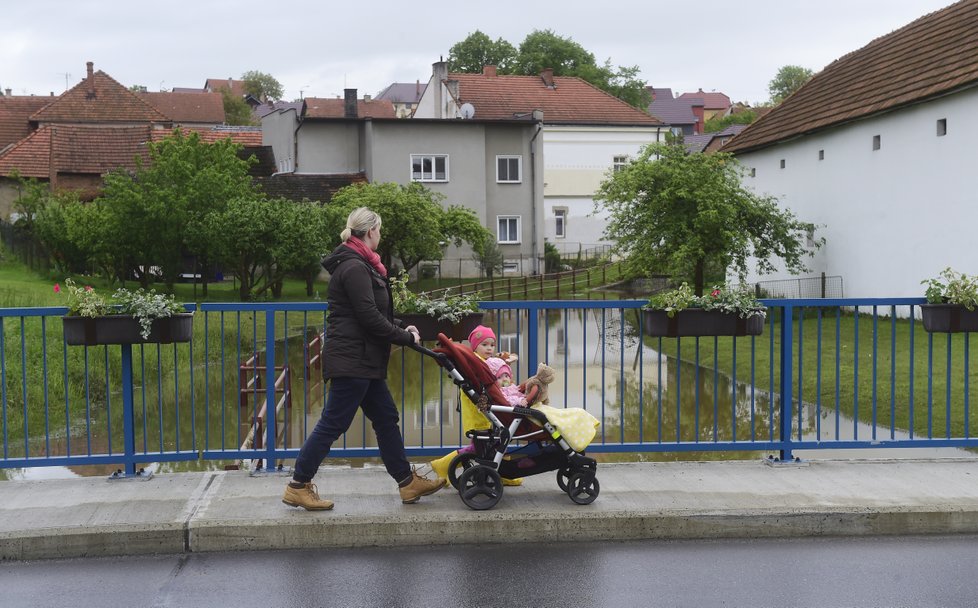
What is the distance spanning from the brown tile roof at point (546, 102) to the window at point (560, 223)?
15.9 feet

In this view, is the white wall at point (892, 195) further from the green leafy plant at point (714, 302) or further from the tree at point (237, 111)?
the tree at point (237, 111)

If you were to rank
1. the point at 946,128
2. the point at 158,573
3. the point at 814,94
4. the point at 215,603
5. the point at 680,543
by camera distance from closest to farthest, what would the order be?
the point at 215,603
the point at 158,573
the point at 680,543
the point at 946,128
the point at 814,94

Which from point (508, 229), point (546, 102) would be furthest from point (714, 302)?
point (546, 102)

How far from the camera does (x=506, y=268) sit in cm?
4862

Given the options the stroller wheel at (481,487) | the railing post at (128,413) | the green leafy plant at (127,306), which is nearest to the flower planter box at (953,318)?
the stroller wheel at (481,487)

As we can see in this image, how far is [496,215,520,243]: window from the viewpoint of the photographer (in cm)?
4903

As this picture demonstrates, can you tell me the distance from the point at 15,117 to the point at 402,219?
41.1 meters

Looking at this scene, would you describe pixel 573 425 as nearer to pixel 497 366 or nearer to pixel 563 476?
pixel 563 476

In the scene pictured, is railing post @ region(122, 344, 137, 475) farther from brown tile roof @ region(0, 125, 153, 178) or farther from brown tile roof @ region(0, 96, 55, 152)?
brown tile roof @ region(0, 96, 55, 152)

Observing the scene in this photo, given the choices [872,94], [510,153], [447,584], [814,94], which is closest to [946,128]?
[872,94]

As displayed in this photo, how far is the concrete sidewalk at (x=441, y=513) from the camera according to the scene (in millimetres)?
6340

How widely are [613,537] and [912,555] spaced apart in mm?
1736

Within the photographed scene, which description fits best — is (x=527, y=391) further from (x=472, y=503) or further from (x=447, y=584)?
(x=447, y=584)

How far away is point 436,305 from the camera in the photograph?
7.45 m
